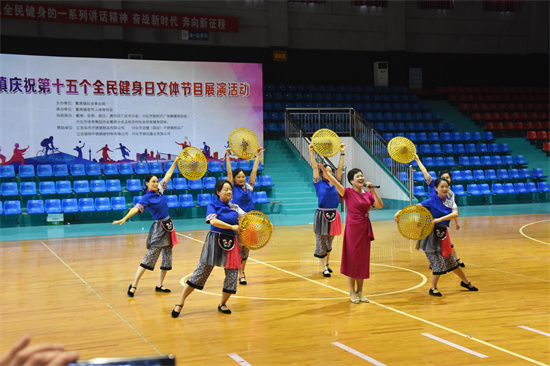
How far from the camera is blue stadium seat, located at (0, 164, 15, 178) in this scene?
16.9 metres

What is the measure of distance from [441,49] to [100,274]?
69.7ft

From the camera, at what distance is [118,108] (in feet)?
59.6

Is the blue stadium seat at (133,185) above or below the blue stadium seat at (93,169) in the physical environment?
below

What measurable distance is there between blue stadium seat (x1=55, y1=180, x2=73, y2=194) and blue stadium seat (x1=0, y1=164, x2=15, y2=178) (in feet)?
3.87

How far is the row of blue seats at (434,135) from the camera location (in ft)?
72.5

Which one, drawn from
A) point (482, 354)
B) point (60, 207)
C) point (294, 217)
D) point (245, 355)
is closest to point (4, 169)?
point (60, 207)

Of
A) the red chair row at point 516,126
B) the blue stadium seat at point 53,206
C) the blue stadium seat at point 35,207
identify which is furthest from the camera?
the red chair row at point 516,126

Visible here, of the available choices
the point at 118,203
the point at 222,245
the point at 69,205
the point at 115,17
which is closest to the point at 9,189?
the point at 69,205

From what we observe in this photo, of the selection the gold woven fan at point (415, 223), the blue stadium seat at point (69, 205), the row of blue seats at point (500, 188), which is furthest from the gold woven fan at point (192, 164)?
the row of blue seats at point (500, 188)

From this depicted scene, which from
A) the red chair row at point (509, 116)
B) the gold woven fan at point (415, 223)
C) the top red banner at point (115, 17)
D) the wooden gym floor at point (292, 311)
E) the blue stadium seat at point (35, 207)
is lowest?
the wooden gym floor at point (292, 311)

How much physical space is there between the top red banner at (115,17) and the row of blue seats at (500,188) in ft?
33.9

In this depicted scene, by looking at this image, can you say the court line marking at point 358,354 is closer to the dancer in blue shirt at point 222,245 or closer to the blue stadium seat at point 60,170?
the dancer in blue shirt at point 222,245

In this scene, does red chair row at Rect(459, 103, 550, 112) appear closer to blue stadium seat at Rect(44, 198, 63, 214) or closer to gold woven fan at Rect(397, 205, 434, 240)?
blue stadium seat at Rect(44, 198, 63, 214)

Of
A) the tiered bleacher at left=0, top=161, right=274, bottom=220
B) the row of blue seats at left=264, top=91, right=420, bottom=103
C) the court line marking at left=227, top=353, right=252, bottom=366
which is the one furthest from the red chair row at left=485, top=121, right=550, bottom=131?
the court line marking at left=227, top=353, right=252, bottom=366
